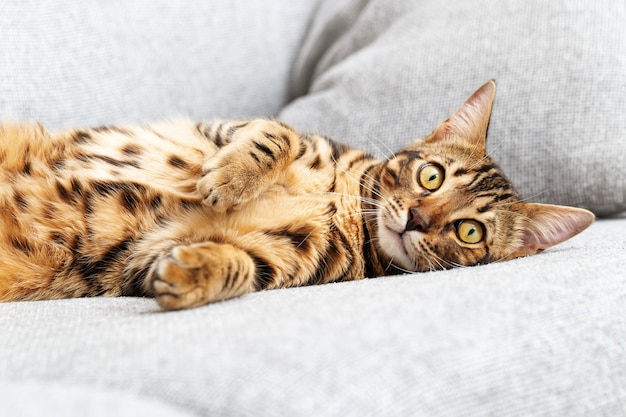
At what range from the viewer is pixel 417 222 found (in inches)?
52.6

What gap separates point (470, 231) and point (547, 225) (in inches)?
7.2

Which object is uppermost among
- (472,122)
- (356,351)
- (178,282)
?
(472,122)

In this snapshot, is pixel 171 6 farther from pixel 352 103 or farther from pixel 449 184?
pixel 449 184

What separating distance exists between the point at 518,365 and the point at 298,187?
0.68m

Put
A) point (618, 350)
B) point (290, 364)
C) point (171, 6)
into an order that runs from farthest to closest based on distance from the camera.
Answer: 1. point (171, 6)
2. point (618, 350)
3. point (290, 364)

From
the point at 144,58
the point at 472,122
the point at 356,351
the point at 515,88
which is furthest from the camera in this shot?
the point at 144,58

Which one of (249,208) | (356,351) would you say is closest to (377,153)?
(249,208)

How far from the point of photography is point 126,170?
54.7 inches

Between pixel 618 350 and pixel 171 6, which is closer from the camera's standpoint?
pixel 618 350

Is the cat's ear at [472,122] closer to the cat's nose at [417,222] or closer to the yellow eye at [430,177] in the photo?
the yellow eye at [430,177]

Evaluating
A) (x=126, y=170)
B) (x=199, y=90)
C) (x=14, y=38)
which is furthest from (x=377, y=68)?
(x=14, y=38)

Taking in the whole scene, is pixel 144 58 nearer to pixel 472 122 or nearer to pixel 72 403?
pixel 472 122

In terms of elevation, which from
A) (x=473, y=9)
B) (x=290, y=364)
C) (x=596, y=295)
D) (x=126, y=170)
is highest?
(x=473, y=9)

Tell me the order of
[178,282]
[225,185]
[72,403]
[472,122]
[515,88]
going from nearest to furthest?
[72,403] < [178,282] < [225,185] < [472,122] < [515,88]
